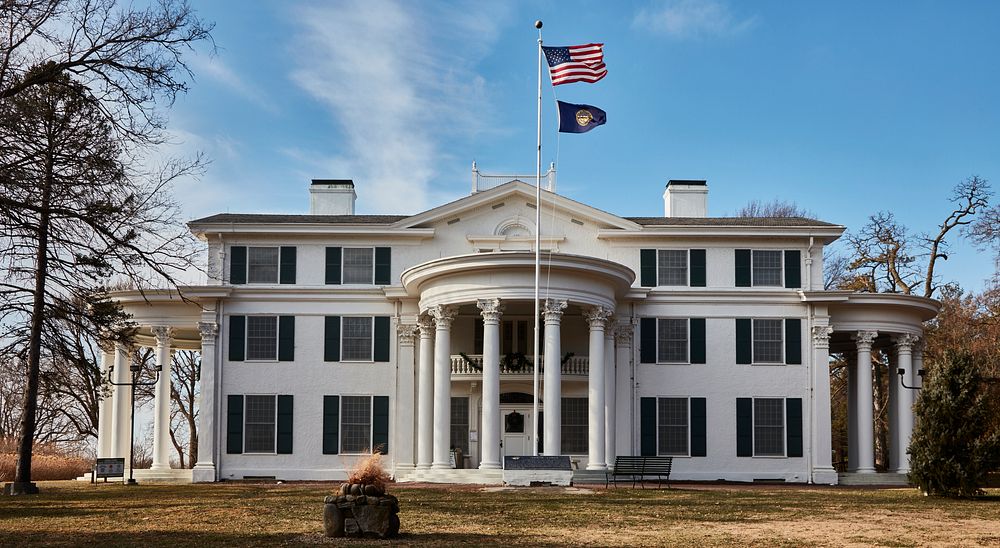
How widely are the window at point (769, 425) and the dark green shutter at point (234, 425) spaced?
56.3ft

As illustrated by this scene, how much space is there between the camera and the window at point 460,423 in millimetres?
36281

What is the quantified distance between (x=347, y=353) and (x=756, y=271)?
46.6ft

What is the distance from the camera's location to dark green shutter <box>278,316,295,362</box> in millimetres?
36562

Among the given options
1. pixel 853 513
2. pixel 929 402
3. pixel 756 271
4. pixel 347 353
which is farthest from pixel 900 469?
pixel 347 353

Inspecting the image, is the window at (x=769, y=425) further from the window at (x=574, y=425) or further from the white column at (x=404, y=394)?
the white column at (x=404, y=394)

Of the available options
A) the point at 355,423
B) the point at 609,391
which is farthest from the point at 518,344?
the point at 355,423

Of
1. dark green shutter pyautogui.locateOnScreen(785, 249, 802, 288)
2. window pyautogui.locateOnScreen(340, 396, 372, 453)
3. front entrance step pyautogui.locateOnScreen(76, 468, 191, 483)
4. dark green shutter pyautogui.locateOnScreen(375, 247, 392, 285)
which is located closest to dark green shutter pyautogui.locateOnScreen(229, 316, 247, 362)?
window pyautogui.locateOnScreen(340, 396, 372, 453)

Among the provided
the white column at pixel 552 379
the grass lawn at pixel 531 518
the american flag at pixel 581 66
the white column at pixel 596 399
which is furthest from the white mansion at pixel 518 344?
the grass lawn at pixel 531 518

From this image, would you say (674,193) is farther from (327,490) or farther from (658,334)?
(327,490)

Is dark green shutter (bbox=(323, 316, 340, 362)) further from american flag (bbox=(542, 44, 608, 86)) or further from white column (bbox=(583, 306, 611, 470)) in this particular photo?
american flag (bbox=(542, 44, 608, 86))

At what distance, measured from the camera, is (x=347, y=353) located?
3659 centimetres

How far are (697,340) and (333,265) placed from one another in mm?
12642

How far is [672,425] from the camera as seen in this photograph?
1423 inches

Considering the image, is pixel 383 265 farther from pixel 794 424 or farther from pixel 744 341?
pixel 794 424
